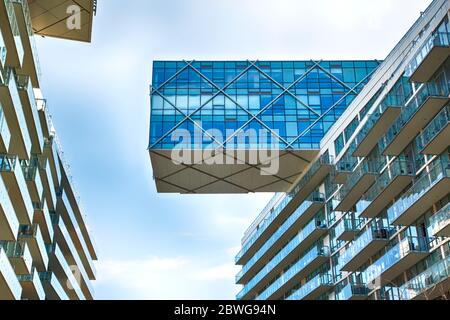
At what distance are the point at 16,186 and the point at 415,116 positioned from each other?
916 inches

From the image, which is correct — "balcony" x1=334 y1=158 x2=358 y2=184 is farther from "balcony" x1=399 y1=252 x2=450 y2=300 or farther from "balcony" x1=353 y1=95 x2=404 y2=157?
"balcony" x1=399 y1=252 x2=450 y2=300

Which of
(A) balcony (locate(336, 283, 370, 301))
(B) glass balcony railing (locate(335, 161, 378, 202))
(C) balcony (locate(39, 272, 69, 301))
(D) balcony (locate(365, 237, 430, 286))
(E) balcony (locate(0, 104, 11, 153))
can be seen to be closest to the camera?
(E) balcony (locate(0, 104, 11, 153))

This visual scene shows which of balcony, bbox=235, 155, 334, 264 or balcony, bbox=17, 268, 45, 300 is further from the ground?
balcony, bbox=235, 155, 334, 264

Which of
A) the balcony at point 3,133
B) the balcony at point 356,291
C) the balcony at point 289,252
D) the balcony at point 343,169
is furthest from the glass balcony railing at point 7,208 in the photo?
the balcony at point 289,252

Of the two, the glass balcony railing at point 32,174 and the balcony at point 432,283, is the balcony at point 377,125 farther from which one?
the glass balcony railing at point 32,174

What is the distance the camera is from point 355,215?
161ft

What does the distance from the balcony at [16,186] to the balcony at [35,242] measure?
1876mm

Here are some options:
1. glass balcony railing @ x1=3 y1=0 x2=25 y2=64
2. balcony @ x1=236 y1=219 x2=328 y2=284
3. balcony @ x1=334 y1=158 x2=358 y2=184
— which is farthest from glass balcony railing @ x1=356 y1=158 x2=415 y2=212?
glass balcony railing @ x1=3 y1=0 x2=25 y2=64

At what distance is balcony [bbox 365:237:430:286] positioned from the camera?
37.6 m

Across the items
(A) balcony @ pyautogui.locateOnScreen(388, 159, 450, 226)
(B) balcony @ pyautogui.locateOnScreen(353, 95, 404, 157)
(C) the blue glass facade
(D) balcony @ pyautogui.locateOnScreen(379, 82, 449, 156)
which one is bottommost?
(A) balcony @ pyautogui.locateOnScreen(388, 159, 450, 226)

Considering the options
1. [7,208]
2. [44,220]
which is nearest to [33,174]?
[44,220]

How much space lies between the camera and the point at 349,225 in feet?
161

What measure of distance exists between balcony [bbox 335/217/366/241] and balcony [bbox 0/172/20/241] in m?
25.1
